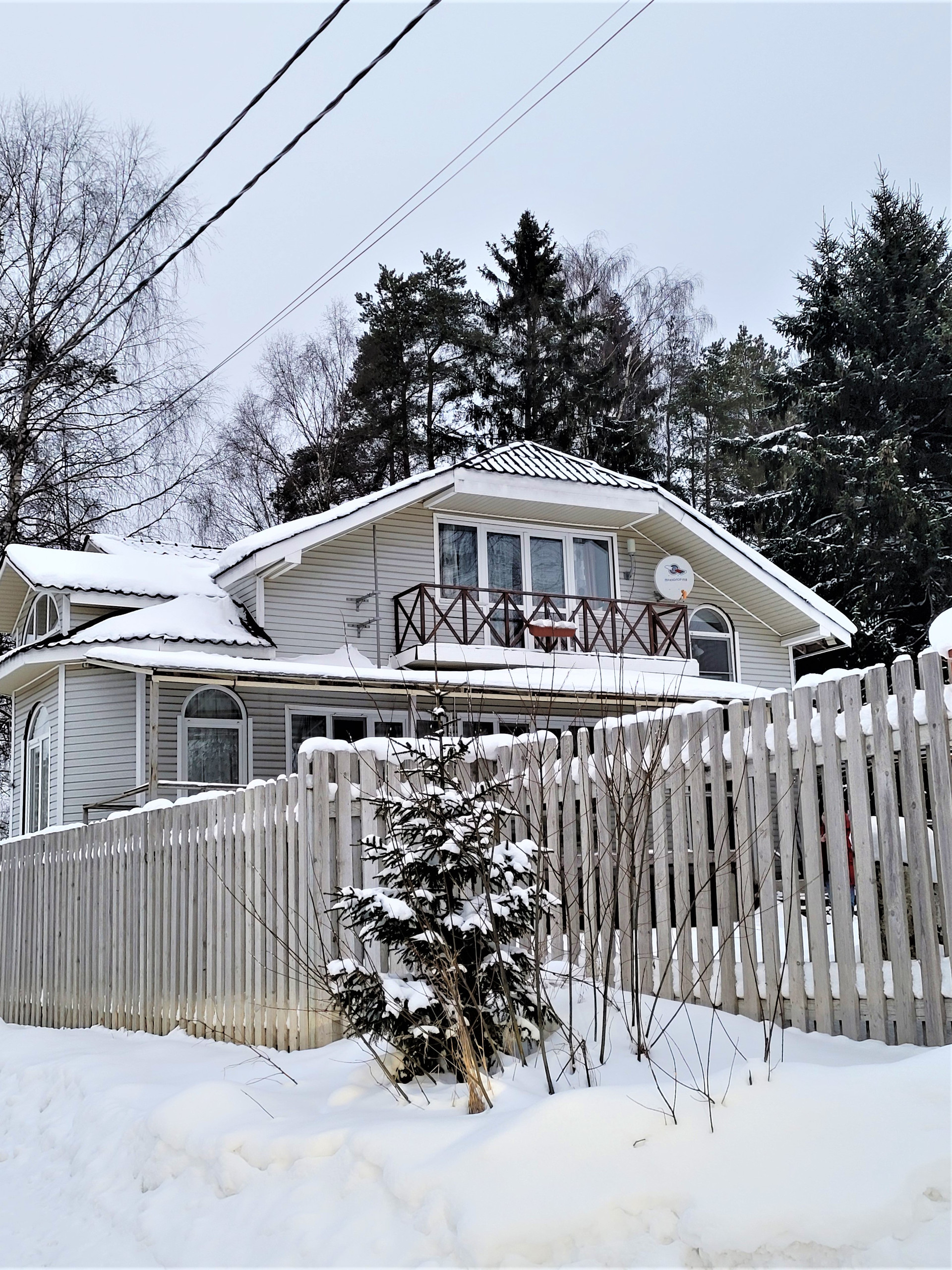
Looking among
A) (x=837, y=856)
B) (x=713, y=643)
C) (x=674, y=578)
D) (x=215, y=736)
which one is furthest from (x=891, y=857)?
(x=713, y=643)

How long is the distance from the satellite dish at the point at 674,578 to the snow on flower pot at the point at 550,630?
96.3 inches

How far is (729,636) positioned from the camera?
73.2 feet

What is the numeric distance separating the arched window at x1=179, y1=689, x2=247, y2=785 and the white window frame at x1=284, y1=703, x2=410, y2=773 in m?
0.62

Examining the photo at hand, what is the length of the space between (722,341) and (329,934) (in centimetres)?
3670

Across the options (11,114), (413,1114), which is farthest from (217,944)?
(11,114)

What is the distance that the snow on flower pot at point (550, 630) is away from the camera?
18.8m

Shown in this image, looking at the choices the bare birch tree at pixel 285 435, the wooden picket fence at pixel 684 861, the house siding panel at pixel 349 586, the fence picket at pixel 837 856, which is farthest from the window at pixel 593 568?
the fence picket at pixel 837 856

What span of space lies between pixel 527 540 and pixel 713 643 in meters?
4.12

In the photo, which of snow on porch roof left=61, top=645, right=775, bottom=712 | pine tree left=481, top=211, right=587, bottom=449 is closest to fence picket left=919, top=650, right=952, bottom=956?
snow on porch roof left=61, top=645, right=775, bottom=712

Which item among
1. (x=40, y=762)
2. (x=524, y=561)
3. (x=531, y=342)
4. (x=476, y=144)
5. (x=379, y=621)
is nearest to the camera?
(x=476, y=144)

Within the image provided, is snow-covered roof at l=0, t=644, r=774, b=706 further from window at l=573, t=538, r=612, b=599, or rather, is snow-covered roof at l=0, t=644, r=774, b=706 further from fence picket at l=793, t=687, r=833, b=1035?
fence picket at l=793, t=687, r=833, b=1035

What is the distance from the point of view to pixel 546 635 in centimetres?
1892

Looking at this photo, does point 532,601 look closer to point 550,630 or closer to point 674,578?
point 550,630

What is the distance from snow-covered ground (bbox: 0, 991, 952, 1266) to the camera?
10.7 ft
